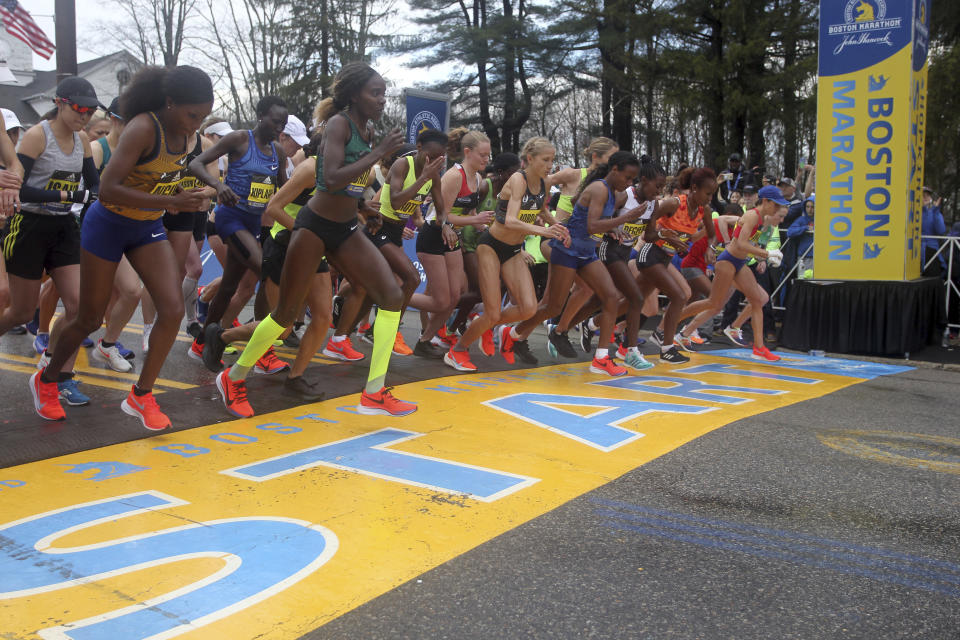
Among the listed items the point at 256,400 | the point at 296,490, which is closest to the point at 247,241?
the point at 256,400

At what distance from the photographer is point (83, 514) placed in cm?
323

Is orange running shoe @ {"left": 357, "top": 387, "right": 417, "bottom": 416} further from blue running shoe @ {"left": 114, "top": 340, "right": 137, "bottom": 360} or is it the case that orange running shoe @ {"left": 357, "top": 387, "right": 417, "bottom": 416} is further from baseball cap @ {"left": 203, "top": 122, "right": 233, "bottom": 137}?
baseball cap @ {"left": 203, "top": 122, "right": 233, "bottom": 137}

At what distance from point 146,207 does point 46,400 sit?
138 centimetres

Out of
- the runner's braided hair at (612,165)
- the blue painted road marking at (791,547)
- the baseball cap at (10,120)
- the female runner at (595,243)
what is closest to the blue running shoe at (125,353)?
the baseball cap at (10,120)

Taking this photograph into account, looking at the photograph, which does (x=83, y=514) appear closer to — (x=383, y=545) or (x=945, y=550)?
(x=383, y=545)

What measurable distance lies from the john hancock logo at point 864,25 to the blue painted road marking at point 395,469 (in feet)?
24.0

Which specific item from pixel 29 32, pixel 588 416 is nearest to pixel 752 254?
pixel 588 416

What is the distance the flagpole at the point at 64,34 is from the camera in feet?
28.5

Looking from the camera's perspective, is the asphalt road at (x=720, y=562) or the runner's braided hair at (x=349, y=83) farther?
the runner's braided hair at (x=349, y=83)

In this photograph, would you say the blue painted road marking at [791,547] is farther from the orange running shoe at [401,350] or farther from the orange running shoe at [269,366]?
the orange running shoe at [401,350]

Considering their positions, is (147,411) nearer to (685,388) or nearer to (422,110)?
(685,388)

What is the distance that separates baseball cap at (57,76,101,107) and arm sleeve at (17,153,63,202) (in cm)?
43

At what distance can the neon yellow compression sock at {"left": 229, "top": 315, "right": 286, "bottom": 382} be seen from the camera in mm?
4871

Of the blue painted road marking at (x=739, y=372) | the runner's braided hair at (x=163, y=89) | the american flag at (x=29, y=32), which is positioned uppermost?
the american flag at (x=29, y=32)
